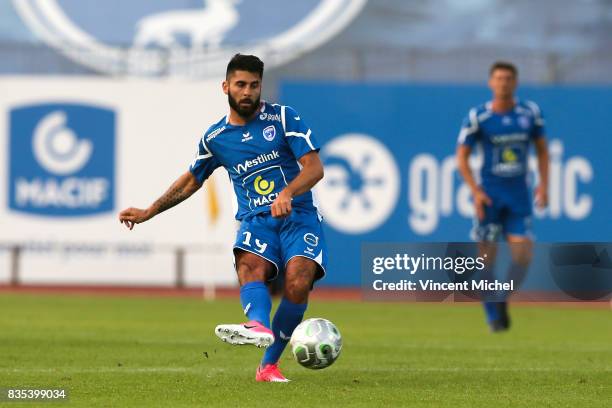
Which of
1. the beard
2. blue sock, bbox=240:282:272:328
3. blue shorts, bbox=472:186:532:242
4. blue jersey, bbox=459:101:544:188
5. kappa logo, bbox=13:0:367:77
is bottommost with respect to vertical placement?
blue sock, bbox=240:282:272:328

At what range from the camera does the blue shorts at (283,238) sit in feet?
30.6

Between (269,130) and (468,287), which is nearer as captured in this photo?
(269,130)

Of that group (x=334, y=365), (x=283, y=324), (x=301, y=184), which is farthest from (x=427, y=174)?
(x=301, y=184)

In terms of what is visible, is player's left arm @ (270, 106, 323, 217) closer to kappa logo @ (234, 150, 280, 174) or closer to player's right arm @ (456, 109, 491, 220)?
kappa logo @ (234, 150, 280, 174)

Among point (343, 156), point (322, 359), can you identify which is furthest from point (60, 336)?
point (343, 156)

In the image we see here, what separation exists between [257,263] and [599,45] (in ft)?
62.6

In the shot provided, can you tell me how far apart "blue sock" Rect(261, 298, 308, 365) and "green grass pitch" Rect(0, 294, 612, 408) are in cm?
22

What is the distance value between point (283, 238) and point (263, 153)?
555 millimetres

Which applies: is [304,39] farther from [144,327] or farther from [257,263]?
[257,263]

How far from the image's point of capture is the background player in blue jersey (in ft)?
49.8

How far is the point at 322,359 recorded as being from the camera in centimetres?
891

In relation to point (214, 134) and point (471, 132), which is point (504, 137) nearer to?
point (471, 132)

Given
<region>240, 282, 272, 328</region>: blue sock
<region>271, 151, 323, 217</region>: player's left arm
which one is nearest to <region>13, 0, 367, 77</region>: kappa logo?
<region>271, 151, 323, 217</region>: player's left arm

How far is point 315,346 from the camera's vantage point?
8.88 metres
